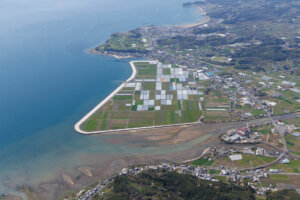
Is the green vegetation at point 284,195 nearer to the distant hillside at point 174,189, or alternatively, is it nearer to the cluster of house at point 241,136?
the distant hillside at point 174,189

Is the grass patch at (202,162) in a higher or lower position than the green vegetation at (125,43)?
lower

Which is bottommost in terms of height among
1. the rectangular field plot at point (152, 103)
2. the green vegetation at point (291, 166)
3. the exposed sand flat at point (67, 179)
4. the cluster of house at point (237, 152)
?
the exposed sand flat at point (67, 179)

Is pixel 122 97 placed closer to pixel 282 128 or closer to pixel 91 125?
pixel 91 125

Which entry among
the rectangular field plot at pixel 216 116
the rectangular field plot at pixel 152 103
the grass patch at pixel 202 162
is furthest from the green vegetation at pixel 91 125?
the rectangular field plot at pixel 216 116

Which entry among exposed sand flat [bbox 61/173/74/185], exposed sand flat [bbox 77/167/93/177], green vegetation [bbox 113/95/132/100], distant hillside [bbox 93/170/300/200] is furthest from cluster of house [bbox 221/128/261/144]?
exposed sand flat [bbox 61/173/74/185]

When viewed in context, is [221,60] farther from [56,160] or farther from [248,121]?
[56,160]

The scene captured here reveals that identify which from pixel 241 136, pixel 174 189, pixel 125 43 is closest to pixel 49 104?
pixel 174 189

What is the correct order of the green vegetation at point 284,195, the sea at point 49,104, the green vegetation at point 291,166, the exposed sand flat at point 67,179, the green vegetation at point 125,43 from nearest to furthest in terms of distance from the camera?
1. the green vegetation at point 284,195
2. the green vegetation at point 291,166
3. the exposed sand flat at point 67,179
4. the sea at point 49,104
5. the green vegetation at point 125,43

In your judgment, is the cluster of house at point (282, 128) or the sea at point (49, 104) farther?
the cluster of house at point (282, 128)

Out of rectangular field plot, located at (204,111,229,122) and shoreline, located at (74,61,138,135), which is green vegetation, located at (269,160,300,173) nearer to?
rectangular field plot, located at (204,111,229,122)
